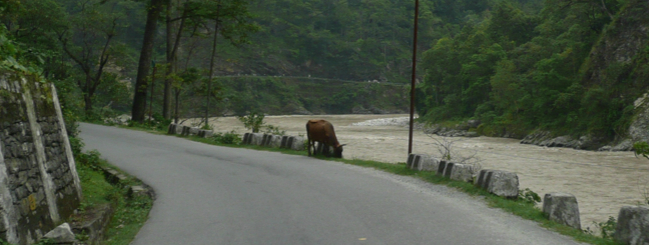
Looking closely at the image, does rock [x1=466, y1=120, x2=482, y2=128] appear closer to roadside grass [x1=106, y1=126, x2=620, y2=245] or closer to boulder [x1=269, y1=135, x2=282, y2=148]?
boulder [x1=269, y1=135, x2=282, y2=148]

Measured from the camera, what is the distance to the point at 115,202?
11320mm

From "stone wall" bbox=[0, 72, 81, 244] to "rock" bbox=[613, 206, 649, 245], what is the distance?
700 centimetres

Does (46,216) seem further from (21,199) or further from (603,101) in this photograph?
(603,101)

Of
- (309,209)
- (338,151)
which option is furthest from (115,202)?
(338,151)

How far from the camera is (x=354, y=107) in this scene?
125938mm

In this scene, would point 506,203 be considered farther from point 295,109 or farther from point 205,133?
point 295,109

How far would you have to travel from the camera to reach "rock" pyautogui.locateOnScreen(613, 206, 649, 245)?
289 inches

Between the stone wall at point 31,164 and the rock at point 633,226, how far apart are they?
23.0 ft

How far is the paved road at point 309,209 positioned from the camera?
26.8 ft

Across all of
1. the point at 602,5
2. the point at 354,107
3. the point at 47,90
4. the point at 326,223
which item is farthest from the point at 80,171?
the point at 354,107

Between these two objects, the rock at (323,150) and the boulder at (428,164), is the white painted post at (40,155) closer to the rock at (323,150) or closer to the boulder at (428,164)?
the boulder at (428,164)

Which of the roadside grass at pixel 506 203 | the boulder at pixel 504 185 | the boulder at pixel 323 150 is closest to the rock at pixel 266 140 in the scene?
the boulder at pixel 323 150

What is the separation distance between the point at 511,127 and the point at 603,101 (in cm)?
1315

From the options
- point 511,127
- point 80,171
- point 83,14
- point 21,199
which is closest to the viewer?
point 21,199
